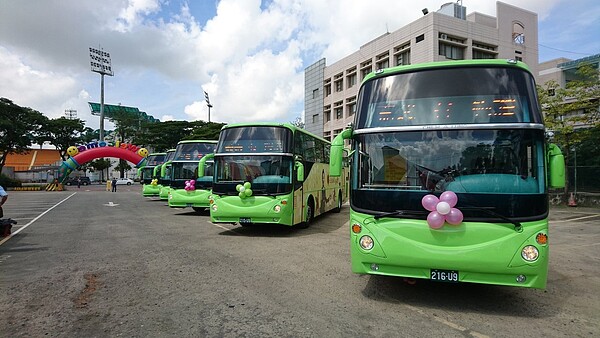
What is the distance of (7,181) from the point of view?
43.0 meters

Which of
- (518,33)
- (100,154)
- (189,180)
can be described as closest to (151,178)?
(189,180)

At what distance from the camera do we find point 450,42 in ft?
116

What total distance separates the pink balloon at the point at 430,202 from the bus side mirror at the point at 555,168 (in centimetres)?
146

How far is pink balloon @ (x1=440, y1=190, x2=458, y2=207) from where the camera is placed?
4500 millimetres

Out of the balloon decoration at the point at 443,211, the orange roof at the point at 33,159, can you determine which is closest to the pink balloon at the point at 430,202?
the balloon decoration at the point at 443,211

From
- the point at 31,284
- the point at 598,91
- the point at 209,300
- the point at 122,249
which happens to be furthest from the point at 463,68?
the point at 598,91

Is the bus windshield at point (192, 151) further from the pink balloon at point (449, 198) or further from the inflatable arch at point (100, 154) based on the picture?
the inflatable arch at point (100, 154)

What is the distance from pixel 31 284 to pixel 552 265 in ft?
30.0

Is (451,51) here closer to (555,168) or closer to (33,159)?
(555,168)

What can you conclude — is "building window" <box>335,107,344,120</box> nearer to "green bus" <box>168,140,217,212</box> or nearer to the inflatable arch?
the inflatable arch

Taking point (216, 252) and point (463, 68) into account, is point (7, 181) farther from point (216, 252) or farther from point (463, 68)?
point (463, 68)

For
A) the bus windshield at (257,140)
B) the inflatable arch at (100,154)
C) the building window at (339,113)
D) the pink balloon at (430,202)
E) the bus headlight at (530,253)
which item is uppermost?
the building window at (339,113)

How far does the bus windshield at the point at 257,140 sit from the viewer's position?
34.2 ft

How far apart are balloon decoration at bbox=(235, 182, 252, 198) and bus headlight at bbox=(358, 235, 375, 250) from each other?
18.2ft
